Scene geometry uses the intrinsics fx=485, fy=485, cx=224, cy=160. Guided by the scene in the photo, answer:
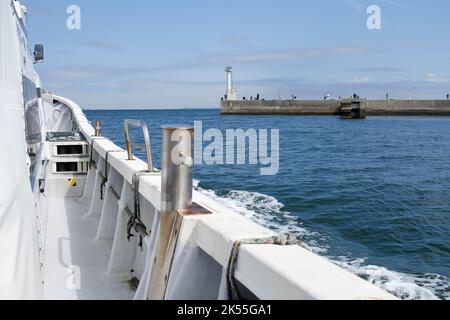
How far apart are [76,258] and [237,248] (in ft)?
11.5

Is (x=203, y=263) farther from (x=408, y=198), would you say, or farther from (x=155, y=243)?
(x=408, y=198)

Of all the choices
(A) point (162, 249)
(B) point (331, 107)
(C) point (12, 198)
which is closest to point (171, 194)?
(A) point (162, 249)

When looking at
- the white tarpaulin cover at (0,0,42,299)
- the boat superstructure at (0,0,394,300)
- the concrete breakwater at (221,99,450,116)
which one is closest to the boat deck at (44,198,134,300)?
the boat superstructure at (0,0,394,300)

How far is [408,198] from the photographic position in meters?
15.1

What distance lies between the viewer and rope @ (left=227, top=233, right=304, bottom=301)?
2.46 m

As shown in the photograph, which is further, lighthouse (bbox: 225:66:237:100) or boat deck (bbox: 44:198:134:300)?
lighthouse (bbox: 225:66:237:100)

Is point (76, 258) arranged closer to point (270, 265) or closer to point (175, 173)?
point (175, 173)

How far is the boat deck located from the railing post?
4.90 ft

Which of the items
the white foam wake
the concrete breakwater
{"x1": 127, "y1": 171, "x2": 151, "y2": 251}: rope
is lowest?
the white foam wake

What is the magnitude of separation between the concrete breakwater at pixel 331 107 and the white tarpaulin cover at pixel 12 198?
242 ft

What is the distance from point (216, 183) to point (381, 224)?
687 centimetres

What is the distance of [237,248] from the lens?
2453 millimetres

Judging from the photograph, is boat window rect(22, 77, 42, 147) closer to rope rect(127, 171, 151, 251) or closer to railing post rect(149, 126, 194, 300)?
rope rect(127, 171, 151, 251)
